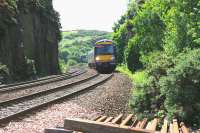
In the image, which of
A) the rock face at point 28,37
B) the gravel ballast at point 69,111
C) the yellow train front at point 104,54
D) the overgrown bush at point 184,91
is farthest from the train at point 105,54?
the overgrown bush at point 184,91

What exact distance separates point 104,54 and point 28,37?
1078cm

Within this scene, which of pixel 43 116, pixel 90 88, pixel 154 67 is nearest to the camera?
pixel 43 116

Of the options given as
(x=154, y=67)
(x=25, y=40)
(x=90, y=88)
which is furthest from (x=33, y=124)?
(x=25, y=40)

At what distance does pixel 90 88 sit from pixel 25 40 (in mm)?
29061

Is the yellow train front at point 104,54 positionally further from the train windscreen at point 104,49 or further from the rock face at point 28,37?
the rock face at point 28,37

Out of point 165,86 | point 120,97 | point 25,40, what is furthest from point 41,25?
point 165,86

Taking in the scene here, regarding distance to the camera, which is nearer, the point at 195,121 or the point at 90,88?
the point at 195,121

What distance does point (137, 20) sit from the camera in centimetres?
4219

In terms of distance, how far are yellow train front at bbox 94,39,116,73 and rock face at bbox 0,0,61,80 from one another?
6.69 m

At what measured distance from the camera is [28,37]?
52125 mm

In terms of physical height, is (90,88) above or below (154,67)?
below

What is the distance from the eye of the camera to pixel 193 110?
9.80m

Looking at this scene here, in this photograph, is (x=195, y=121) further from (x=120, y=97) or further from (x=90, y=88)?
(x=90, y=88)

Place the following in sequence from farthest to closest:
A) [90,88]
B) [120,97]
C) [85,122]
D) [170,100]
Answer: [90,88]
[120,97]
[170,100]
[85,122]
